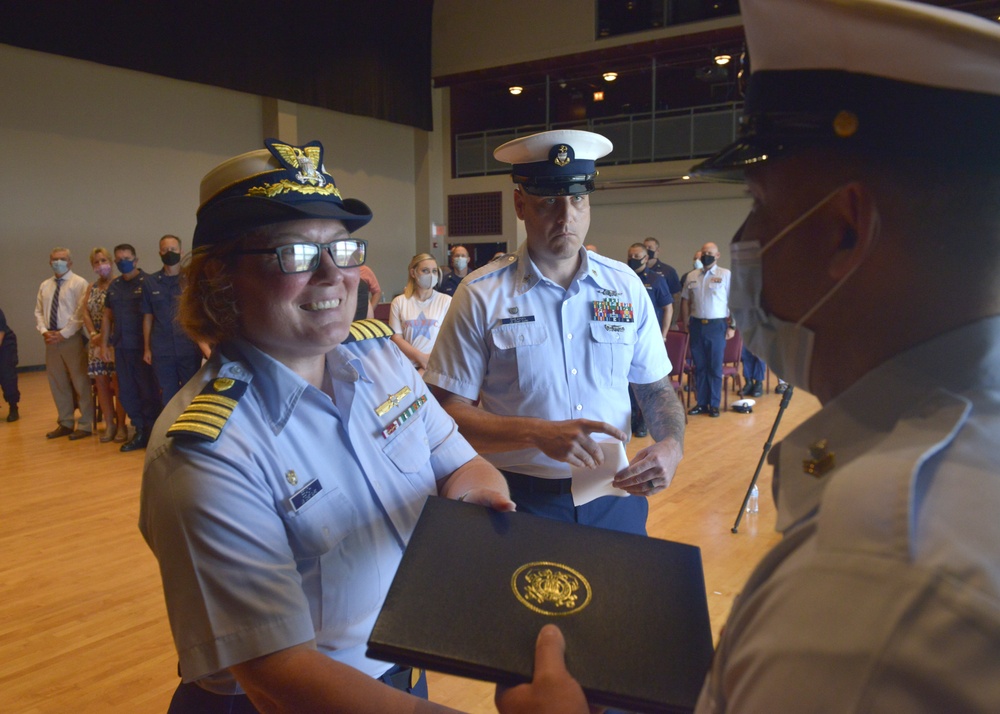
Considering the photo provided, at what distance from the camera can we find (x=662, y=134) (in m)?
14.0

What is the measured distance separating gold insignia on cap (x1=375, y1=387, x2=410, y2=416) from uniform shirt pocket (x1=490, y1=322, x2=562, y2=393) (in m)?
0.58

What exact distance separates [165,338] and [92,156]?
657 cm

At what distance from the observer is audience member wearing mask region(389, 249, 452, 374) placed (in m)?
5.41

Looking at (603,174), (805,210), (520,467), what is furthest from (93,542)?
(603,174)

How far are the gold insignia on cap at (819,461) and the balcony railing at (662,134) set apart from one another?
504 inches

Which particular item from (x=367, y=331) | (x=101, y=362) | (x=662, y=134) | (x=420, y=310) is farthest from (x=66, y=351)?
(x=662, y=134)

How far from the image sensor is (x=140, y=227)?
1143 cm

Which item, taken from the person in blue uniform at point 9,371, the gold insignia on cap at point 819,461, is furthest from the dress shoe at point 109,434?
the gold insignia on cap at point 819,461

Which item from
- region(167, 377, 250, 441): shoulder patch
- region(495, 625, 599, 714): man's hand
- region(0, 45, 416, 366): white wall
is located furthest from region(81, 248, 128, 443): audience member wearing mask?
region(495, 625, 599, 714): man's hand

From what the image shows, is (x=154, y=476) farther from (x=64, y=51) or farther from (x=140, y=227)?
(x=140, y=227)

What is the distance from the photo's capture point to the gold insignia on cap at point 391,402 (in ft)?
4.91

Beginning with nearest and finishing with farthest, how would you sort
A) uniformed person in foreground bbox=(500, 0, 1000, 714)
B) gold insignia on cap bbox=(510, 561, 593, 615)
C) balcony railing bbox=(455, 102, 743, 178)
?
uniformed person in foreground bbox=(500, 0, 1000, 714), gold insignia on cap bbox=(510, 561, 593, 615), balcony railing bbox=(455, 102, 743, 178)

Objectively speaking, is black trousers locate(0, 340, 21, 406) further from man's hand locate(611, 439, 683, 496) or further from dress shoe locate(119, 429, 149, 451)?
man's hand locate(611, 439, 683, 496)

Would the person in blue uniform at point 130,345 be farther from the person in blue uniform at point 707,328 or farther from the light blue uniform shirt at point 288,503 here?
the person in blue uniform at point 707,328
